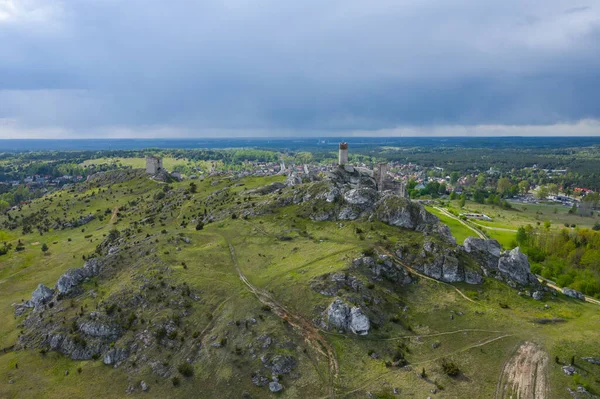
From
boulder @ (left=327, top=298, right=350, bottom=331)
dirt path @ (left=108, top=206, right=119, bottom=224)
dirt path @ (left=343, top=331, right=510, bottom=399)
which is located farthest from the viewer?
dirt path @ (left=108, top=206, right=119, bottom=224)

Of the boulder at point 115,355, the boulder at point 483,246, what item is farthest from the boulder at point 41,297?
the boulder at point 483,246

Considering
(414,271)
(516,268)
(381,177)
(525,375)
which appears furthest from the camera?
(381,177)

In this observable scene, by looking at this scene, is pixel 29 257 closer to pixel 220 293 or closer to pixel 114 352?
pixel 114 352

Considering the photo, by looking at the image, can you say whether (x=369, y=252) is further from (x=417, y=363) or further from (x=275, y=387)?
(x=275, y=387)

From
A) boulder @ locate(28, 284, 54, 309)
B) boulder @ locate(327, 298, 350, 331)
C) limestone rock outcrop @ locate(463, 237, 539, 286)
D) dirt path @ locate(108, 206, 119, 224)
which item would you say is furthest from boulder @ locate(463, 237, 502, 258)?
dirt path @ locate(108, 206, 119, 224)

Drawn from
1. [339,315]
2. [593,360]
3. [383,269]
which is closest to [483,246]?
[383,269]

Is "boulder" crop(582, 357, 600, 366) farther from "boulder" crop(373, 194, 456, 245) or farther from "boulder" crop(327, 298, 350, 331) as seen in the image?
"boulder" crop(373, 194, 456, 245)

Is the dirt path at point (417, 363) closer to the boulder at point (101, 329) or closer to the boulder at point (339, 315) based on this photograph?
the boulder at point (339, 315)
